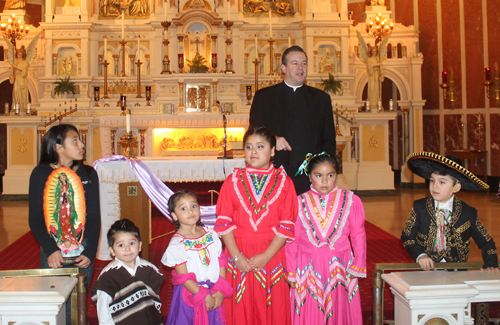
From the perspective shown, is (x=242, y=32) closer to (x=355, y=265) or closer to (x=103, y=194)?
(x=103, y=194)

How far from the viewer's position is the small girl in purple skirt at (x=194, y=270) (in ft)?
8.99

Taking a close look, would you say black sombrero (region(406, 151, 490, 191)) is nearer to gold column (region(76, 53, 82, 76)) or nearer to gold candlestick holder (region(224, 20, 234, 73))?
gold candlestick holder (region(224, 20, 234, 73))

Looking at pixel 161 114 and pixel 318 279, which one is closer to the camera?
pixel 318 279

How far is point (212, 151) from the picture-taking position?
932 centimetres

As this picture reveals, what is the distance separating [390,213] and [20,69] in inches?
308

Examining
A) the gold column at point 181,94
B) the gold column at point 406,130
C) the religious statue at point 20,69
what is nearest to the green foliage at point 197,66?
the gold column at point 181,94

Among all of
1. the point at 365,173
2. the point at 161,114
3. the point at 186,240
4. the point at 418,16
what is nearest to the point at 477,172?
the point at 365,173

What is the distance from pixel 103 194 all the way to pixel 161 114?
4.78 metres

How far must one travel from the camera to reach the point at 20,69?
10.3m

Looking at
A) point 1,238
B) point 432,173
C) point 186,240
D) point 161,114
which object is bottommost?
point 1,238

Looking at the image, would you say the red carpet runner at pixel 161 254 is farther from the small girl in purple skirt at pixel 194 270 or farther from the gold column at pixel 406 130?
the gold column at pixel 406 130

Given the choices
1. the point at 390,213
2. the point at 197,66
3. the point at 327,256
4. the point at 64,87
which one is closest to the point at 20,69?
the point at 64,87

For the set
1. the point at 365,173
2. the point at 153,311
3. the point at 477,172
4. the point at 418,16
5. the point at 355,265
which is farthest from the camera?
the point at 418,16

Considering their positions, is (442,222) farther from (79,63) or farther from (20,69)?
(20,69)
